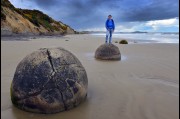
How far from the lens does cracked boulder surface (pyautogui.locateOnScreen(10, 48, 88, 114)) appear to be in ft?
10.1

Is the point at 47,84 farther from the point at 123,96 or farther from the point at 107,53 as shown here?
the point at 107,53

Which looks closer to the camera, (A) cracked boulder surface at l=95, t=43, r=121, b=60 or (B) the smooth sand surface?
(B) the smooth sand surface

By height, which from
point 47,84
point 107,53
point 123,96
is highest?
point 107,53

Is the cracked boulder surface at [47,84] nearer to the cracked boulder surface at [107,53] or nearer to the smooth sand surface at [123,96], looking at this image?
the smooth sand surface at [123,96]

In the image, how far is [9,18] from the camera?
71.3 ft

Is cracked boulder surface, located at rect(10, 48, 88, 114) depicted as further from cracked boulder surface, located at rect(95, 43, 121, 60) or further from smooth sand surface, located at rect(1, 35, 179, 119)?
cracked boulder surface, located at rect(95, 43, 121, 60)

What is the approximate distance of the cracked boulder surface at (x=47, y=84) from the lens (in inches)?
121

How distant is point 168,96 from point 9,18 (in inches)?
802

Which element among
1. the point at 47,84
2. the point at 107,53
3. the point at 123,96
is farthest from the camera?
the point at 107,53

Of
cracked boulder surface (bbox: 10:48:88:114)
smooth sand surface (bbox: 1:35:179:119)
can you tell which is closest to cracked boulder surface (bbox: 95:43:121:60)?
smooth sand surface (bbox: 1:35:179:119)

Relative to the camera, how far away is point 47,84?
3.10 meters

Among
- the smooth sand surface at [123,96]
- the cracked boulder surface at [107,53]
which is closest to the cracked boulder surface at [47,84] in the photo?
the smooth sand surface at [123,96]

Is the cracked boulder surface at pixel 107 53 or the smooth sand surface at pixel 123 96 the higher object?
the cracked boulder surface at pixel 107 53

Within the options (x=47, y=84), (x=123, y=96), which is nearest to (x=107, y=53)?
(x=123, y=96)
